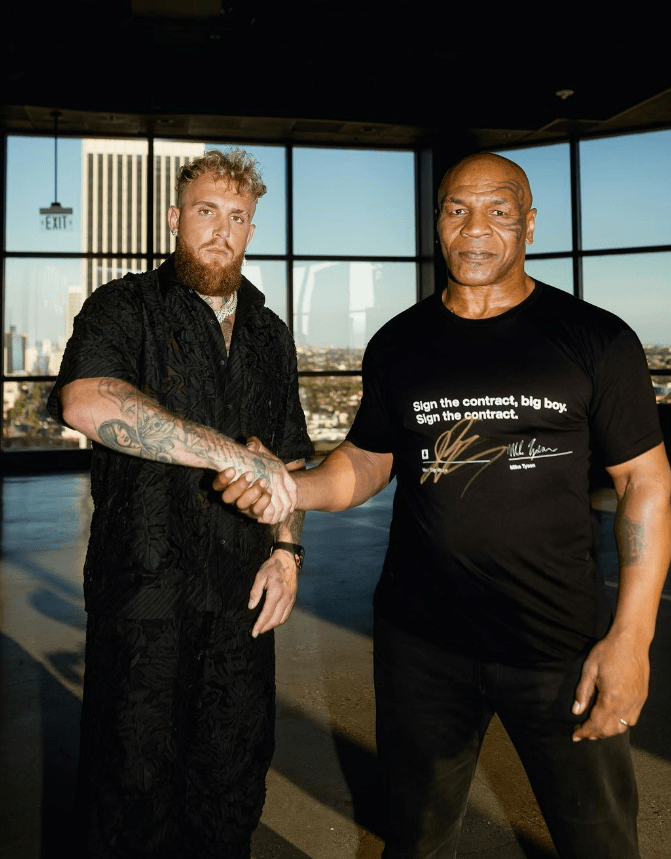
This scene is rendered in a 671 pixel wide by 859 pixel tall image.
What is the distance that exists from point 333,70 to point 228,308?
27.4ft

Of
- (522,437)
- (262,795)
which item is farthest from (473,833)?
(522,437)

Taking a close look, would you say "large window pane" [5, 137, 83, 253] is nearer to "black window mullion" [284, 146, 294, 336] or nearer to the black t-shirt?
"black window mullion" [284, 146, 294, 336]

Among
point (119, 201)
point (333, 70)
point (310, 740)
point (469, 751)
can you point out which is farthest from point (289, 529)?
point (119, 201)

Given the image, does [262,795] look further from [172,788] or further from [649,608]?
[649,608]

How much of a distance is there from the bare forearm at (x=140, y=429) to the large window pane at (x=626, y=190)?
1006 cm

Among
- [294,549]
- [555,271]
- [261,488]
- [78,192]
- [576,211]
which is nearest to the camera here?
[261,488]

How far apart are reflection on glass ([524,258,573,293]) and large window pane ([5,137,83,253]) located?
6398 mm

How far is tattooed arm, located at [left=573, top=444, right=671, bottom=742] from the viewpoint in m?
1.29

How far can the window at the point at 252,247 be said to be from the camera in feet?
34.1

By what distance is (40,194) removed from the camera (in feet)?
34.2

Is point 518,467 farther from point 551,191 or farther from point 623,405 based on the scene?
point 551,191

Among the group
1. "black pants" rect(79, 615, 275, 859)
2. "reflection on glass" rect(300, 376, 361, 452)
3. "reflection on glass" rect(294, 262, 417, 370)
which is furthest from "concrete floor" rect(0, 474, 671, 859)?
"reflection on glass" rect(294, 262, 417, 370)
